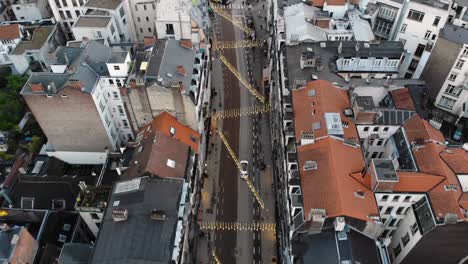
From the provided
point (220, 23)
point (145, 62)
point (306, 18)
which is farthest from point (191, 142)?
point (220, 23)

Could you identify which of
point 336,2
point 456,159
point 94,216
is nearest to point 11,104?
point 94,216

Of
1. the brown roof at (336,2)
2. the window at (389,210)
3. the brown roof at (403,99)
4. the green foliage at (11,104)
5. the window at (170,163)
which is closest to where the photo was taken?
the window at (389,210)

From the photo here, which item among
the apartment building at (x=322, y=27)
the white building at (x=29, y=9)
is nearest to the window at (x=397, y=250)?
the apartment building at (x=322, y=27)

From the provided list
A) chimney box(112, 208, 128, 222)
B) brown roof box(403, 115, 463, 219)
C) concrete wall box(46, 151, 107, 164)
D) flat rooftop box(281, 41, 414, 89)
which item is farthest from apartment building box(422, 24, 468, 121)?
concrete wall box(46, 151, 107, 164)

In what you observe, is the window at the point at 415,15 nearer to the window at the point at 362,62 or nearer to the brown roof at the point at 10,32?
the window at the point at 362,62

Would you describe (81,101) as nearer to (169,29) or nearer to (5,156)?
(169,29)

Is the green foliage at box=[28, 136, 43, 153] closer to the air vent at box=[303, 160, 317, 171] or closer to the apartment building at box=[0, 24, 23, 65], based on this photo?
the apartment building at box=[0, 24, 23, 65]

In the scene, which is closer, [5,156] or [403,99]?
[403,99]
